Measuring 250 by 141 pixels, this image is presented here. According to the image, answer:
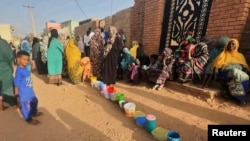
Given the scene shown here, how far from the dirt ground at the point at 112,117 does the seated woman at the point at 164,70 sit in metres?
0.34

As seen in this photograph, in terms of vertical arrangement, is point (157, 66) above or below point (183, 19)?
below

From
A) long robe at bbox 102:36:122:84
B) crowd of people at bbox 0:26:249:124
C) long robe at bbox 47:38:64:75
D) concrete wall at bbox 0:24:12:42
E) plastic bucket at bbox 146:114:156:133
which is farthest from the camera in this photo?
concrete wall at bbox 0:24:12:42

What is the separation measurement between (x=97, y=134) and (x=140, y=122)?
2.34 ft

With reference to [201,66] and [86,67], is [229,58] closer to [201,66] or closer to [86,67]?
[201,66]

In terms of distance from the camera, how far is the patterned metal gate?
17.2 feet

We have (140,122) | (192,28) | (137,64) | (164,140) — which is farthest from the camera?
(137,64)

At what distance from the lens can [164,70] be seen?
5.33 metres

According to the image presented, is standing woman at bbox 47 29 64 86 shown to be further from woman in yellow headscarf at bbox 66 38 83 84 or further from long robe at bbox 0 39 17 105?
long robe at bbox 0 39 17 105

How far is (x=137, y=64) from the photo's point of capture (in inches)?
243

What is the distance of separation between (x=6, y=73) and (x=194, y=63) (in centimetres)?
418

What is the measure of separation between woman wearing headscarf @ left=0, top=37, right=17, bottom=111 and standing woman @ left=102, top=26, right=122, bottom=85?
100 inches

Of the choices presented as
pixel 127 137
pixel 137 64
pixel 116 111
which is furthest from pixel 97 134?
pixel 137 64

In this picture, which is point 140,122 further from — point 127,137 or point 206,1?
point 206,1

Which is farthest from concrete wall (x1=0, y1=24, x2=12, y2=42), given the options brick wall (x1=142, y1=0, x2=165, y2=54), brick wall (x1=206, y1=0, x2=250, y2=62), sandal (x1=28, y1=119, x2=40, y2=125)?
brick wall (x1=206, y1=0, x2=250, y2=62)
